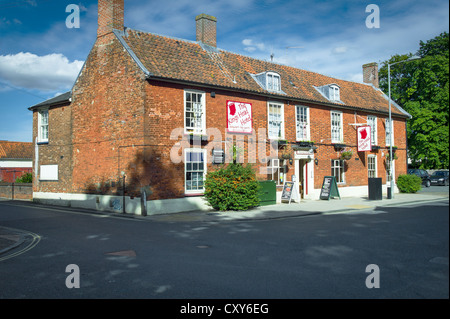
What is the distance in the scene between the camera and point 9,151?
5053 centimetres

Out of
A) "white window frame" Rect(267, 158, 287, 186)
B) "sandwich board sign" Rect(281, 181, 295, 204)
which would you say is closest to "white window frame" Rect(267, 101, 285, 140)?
"white window frame" Rect(267, 158, 287, 186)

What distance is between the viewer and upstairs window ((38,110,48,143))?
77.0 ft

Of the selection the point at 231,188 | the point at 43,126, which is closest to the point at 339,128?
the point at 231,188

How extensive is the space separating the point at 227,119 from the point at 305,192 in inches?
293

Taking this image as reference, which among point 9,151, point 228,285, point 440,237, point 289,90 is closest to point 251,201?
point 289,90

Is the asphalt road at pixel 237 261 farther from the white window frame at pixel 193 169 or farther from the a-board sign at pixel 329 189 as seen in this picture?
the a-board sign at pixel 329 189

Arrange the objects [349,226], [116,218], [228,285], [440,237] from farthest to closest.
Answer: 1. [116,218]
2. [349,226]
3. [228,285]
4. [440,237]

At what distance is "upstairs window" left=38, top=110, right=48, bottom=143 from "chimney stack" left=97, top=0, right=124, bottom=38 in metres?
7.76

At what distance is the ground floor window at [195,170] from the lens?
17.4 metres

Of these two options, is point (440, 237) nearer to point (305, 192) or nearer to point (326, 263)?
point (326, 263)

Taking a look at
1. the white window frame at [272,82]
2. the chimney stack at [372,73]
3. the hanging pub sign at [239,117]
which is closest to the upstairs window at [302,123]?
the white window frame at [272,82]

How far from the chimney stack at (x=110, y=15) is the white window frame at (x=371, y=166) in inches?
741

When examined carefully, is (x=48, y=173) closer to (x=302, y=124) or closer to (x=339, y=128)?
(x=302, y=124)

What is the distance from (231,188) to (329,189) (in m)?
7.48
